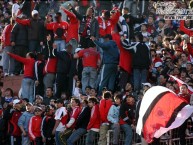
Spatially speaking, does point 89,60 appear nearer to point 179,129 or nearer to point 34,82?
point 34,82

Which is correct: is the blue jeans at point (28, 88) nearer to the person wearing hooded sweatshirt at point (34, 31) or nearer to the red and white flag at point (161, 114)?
the person wearing hooded sweatshirt at point (34, 31)

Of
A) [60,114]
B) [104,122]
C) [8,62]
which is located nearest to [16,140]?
[60,114]

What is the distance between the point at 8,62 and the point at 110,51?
13.6 ft

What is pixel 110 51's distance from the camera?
2988 cm

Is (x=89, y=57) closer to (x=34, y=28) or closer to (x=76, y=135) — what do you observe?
(x=34, y=28)

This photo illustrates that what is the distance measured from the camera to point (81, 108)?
2723 centimetres

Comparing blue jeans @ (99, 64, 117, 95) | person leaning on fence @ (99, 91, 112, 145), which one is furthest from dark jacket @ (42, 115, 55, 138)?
blue jeans @ (99, 64, 117, 95)

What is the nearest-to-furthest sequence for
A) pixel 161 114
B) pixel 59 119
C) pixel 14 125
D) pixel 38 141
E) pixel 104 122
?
1. pixel 161 114
2. pixel 104 122
3. pixel 59 119
4. pixel 38 141
5. pixel 14 125

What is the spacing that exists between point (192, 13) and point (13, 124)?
18.7 feet

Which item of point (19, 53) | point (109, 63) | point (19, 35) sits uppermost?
point (19, 35)

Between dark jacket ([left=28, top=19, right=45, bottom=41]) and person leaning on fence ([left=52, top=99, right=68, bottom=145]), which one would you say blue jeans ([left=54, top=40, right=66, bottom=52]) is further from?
person leaning on fence ([left=52, top=99, right=68, bottom=145])

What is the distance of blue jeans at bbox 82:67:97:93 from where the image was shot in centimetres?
3025

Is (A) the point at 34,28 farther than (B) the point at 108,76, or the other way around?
(A) the point at 34,28

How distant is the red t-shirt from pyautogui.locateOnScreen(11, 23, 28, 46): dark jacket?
2.81 m
